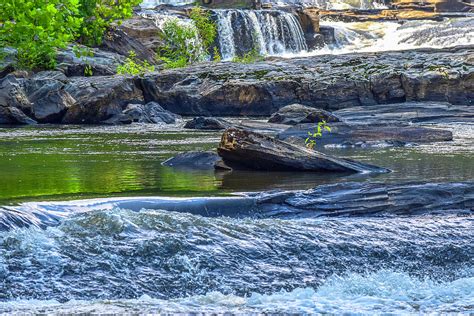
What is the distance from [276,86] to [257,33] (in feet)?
49.8

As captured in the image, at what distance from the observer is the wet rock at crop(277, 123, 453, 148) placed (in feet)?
50.4

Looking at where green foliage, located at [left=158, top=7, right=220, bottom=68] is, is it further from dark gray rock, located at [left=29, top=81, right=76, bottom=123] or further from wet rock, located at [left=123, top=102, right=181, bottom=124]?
dark gray rock, located at [left=29, top=81, right=76, bottom=123]

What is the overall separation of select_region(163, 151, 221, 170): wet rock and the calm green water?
0.25m

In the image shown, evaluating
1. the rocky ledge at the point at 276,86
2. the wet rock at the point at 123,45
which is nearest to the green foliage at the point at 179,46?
the wet rock at the point at 123,45

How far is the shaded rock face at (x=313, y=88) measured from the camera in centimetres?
2497

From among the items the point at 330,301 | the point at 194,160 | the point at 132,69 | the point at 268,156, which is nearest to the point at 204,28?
the point at 132,69

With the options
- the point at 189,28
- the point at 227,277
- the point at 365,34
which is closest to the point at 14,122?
the point at 189,28

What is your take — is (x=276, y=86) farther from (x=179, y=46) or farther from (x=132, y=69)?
(x=179, y=46)

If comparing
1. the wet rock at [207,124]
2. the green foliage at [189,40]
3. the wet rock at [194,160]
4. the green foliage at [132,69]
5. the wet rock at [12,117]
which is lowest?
the wet rock at [207,124]

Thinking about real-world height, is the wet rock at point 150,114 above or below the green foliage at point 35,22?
below

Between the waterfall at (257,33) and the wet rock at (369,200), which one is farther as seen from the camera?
the waterfall at (257,33)

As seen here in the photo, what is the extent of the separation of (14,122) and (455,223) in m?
15.9

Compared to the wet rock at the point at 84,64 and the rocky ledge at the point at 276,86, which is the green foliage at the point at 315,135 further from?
the wet rock at the point at 84,64

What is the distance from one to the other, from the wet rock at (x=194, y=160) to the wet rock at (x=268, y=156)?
816 mm
